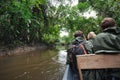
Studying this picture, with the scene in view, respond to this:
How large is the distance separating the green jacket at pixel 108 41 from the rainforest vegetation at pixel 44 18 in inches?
242

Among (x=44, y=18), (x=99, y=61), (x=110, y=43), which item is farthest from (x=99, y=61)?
(x=44, y=18)

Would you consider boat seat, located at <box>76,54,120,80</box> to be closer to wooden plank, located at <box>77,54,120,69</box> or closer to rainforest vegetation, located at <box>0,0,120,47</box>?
wooden plank, located at <box>77,54,120,69</box>

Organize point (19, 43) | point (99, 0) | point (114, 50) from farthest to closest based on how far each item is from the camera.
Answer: point (19, 43) < point (99, 0) < point (114, 50)

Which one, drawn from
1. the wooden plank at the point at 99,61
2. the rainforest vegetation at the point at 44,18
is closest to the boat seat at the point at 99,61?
the wooden plank at the point at 99,61

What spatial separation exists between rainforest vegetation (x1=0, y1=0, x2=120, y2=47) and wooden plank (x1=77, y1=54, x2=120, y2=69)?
6299mm

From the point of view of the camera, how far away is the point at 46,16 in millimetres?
24250

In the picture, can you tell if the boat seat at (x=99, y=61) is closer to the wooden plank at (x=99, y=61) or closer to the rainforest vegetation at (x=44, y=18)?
the wooden plank at (x=99, y=61)

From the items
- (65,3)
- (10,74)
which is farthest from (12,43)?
(65,3)

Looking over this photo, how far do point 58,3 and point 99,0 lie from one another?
44.0 ft

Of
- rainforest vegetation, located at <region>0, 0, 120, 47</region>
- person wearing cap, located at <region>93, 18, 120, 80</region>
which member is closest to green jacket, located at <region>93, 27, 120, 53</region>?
Result: person wearing cap, located at <region>93, 18, 120, 80</region>

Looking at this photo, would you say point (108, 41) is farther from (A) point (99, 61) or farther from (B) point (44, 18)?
(B) point (44, 18)

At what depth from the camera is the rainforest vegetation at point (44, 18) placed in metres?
14.0

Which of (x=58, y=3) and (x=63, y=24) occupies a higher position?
(x=58, y=3)

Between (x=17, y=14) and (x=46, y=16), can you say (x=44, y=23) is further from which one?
(x=17, y=14)
